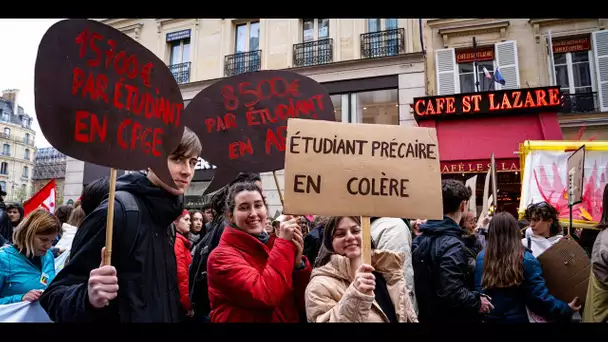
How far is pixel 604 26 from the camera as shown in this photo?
37.5ft

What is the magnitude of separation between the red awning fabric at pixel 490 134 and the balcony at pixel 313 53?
12.9 feet

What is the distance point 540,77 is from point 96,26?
1272cm

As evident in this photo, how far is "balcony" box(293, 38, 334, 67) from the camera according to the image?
42.0ft

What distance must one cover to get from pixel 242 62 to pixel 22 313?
39.4 feet

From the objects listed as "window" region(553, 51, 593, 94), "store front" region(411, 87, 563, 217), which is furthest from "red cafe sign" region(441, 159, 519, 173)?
"window" region(553, 51, 593, 94)

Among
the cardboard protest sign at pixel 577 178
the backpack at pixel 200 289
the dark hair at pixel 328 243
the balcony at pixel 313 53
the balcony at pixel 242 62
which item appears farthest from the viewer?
the balcony at pixel 242 62

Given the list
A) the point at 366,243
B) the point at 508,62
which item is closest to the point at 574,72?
the point at 508,62

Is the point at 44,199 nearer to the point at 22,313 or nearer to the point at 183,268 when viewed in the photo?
the point at 22,313

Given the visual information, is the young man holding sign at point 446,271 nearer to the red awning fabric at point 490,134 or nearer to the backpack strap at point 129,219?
the backpack strap at point 129,219

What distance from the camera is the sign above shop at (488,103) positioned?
10.8 m

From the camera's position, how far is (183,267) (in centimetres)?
323

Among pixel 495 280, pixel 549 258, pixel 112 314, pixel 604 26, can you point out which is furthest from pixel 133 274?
pixel 604 26

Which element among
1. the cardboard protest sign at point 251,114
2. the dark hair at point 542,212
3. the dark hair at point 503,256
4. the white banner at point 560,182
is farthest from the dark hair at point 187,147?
the white banner at point 560,182

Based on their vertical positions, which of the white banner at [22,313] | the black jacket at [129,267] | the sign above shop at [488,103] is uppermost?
the sign above shop at [488,103]
